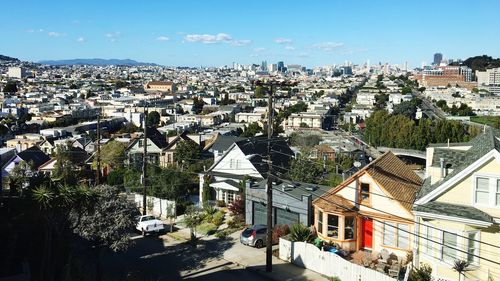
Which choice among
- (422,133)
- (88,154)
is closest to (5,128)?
(88,154)

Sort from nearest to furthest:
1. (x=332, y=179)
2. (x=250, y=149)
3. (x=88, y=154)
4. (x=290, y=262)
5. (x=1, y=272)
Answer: (x=1, y=272) → (x=290, y=262) → (x=332, y=179) → (x=250, y=149) → (x=88, y=154)

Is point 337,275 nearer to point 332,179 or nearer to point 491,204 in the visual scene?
point 491,204

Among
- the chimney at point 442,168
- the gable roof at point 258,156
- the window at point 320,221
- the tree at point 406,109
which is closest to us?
the chimney at point 442,168

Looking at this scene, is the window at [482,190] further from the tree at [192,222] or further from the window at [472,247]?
the tree at [192,222]

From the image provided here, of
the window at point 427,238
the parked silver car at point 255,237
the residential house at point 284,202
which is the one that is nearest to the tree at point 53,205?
the parked silver car at point 255,237

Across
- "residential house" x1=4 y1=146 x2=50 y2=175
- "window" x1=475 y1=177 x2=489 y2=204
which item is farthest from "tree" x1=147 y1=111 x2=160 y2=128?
"window" x1=475 y1=177 x2=489 y2=204

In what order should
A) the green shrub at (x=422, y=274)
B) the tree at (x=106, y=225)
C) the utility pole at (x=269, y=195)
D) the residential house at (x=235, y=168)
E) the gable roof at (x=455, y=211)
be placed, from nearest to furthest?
the gable roof at (x=455, y=211) → the green shrub at (x=422, y=274) → the utility pole at (x=269, y=195) → the tree at (x=106, y=225) → the residential house at (x=235, y=168)
